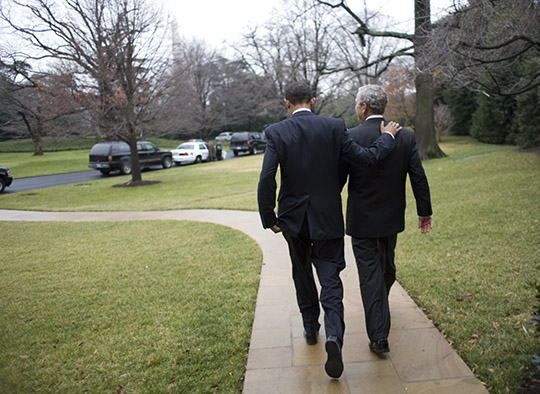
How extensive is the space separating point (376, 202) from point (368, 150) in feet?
1.37

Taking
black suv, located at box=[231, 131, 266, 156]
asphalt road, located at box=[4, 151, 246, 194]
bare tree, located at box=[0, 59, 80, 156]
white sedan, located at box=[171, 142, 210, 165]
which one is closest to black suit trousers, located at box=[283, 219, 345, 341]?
bare tree, located at box=[0, 59, 80, 156]

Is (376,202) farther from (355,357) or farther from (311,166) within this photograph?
(355,357)

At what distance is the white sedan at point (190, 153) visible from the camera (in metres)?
28.5

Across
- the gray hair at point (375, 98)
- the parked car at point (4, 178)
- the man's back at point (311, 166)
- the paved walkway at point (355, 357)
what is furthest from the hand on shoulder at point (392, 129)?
the parked car at point (4, 178)

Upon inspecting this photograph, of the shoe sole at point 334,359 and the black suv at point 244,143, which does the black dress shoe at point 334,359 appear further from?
the black suv at point 244,143

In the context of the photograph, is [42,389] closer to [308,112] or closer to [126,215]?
[308,112]

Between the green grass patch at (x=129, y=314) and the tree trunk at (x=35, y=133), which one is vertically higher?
the tree trunk at (x=35, y=133)

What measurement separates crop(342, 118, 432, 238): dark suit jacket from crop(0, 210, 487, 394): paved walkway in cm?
92

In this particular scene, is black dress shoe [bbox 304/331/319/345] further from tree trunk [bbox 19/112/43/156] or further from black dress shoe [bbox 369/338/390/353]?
tree trunk [bbox 19/112/43/156]

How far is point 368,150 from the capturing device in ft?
9.88

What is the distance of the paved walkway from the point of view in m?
2.79

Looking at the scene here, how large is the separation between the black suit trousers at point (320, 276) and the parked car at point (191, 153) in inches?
1030

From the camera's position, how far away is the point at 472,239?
19.7ft

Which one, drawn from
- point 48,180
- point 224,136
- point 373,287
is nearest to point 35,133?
point 373,287
